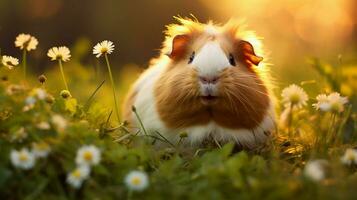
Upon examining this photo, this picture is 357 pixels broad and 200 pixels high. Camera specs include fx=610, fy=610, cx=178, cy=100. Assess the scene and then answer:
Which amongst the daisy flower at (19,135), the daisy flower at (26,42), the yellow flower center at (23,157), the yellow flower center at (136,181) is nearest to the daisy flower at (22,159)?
the yellow flower center at (23,157)

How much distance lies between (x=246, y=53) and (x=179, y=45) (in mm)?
426

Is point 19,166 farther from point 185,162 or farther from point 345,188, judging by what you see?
point 345,188

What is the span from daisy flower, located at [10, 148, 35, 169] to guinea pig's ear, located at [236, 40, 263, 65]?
5.84 ft

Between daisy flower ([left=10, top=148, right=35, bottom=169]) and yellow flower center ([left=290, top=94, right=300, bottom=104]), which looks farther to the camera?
yellow flower center ([left=290, top=94, right=300, bottom=104])

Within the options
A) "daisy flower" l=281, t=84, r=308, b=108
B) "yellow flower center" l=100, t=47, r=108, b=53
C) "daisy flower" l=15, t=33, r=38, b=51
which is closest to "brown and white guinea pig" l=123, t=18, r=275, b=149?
"yellow flower center" l=100, t=47, r=108, b=53

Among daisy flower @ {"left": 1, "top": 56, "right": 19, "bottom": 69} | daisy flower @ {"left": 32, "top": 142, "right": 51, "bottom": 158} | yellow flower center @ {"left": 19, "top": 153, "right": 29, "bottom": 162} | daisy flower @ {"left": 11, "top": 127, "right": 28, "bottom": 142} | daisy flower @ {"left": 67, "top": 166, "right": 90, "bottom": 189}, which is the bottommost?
daisy flower @ {"left": 67, "top": 166, "right": 90, "bottom": 189}

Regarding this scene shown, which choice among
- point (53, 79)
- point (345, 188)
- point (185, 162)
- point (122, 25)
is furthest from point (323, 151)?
point (122, 25)

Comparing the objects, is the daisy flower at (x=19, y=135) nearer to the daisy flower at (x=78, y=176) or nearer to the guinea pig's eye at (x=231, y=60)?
the daisy flower at (x=78, y=176)

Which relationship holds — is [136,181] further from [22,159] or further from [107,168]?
[22,159]

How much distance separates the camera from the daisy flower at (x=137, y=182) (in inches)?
92.1

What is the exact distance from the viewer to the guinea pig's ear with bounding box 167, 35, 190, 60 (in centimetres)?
384

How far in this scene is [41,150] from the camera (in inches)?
96.5

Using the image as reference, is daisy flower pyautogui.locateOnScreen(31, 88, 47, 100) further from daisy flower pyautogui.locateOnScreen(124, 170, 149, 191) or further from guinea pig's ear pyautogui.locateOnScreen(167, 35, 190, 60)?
guinea pig's ear pyautogui.locateOnScreen(167, 35, 190, 60)

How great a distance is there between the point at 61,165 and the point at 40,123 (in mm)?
203
